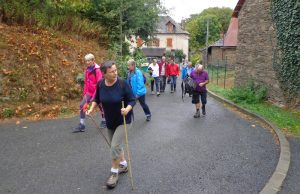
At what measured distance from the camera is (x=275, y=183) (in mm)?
5516

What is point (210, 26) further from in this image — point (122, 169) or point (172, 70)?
point (122, 169)

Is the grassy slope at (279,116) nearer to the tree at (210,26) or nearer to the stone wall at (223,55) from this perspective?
the stone wall at (223,55)

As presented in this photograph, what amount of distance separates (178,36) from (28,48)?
6702 centimetres

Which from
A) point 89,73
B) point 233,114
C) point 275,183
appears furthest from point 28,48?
point 275,183

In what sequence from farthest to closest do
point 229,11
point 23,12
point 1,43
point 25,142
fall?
point 229,11
point 23,12
point 1,43
point 25,142

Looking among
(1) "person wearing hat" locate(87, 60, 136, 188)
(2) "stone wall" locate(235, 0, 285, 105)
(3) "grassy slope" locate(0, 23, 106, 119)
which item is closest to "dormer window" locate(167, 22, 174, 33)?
(2) "stone wall" locate(235, 0, 285, 105)

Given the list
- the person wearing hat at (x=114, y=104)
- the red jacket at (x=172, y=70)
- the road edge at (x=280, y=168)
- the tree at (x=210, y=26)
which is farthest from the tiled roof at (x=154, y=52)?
the person wearing hat at (x=114, y=104)

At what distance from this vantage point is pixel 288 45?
1190 cm

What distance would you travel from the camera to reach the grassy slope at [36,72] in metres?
10.9

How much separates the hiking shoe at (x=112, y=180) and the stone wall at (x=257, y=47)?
894cm

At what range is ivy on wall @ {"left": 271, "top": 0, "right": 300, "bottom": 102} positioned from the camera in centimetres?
1132

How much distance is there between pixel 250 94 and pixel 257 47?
6.46ft

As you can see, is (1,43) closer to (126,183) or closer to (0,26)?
(0,26)

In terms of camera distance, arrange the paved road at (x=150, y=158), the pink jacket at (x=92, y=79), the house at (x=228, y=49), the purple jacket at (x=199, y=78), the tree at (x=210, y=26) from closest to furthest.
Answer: the paved road at (x=150, y=158)
the pink jacket at (x=92, y=79)
the purple jacket at (x=199, y=78)
the house at (x=228, y=49)
the tree at (x=210, y=26)
